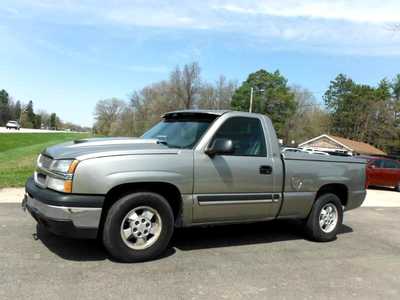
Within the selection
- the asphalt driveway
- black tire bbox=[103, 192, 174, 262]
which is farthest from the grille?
the asphalt driveway

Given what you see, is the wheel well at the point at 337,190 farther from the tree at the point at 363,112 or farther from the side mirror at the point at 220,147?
the tree at the point at 363,112

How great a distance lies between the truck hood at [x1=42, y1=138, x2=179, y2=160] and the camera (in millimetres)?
4771

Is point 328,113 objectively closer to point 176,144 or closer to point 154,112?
point 154,112

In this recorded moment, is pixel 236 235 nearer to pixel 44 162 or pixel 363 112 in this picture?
pixel 44 162

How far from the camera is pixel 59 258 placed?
195 inches

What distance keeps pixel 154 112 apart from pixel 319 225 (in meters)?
64.2

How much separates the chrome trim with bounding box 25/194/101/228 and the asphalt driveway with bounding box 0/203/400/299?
50cm

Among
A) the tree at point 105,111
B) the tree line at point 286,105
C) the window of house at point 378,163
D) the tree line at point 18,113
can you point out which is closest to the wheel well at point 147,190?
the window of house at point 378,163

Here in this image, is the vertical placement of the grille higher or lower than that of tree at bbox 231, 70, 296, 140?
lower

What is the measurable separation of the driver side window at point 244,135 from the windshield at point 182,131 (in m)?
0.25

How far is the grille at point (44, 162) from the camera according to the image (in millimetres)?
5008

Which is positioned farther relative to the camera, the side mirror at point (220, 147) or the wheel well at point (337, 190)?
the wheel well at point (337, 190)

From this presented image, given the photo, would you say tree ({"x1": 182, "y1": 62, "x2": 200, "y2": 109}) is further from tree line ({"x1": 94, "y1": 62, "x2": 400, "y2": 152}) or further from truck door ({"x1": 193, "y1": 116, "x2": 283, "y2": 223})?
truck door ({"x1": 193, "y1": 116, "x2": 283, "y2": 223})

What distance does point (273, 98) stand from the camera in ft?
243
